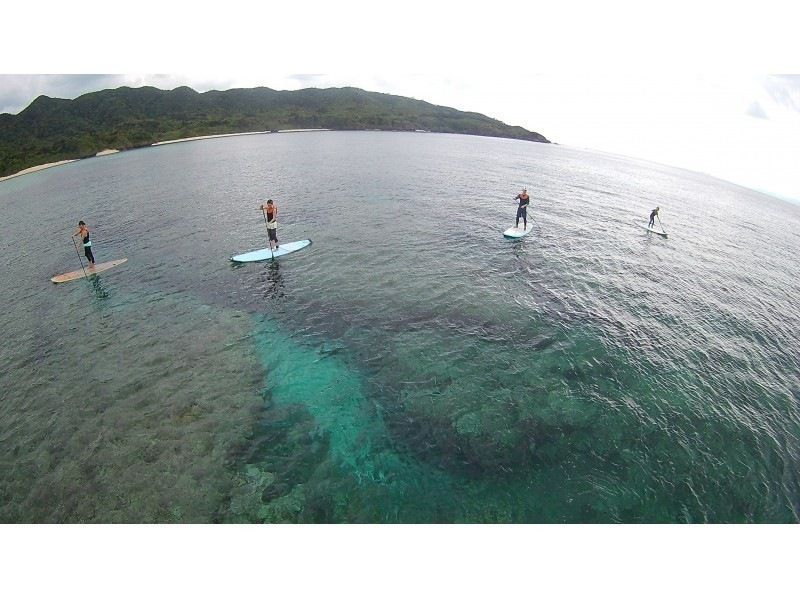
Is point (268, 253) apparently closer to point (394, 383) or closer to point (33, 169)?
point (394, 383)

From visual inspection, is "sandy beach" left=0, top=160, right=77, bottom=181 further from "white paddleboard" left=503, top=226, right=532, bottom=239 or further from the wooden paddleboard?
"white paddleboard" left=503, top=226, right=532, bottom=239

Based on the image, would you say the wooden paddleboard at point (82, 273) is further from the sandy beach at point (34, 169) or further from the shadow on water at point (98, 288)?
the sandy beach at point (34, 169)

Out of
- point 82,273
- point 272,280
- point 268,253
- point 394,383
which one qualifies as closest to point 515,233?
point 268,253

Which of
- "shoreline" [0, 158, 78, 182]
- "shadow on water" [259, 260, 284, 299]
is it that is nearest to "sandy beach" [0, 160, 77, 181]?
"shoreline" [0, 158, 78, 182]

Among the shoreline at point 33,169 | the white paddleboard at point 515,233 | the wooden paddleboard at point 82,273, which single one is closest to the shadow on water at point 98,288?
the wooden paddleboard at point 82,273

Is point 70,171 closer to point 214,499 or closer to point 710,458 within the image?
point 214,499
